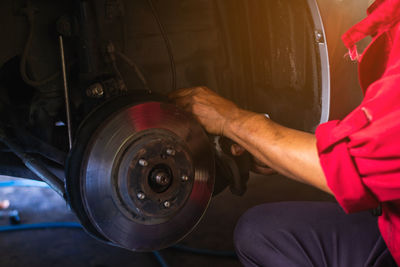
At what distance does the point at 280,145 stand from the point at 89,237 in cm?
94

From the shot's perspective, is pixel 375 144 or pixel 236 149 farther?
pixel 236 149

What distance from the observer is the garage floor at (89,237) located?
4.13ft

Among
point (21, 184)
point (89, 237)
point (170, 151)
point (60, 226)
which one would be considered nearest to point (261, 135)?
point (170, 151)

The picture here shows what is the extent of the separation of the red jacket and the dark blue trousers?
130 millimetres

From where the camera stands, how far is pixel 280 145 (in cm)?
70

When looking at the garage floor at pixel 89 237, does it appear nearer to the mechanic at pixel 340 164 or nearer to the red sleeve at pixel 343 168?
the mechanic at pixel 340 164

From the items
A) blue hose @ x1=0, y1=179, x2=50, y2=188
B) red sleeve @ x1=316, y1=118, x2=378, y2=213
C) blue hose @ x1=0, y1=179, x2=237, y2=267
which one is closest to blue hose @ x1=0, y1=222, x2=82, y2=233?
blue hose @ x1=0, y1=179, x2=237, y2=267

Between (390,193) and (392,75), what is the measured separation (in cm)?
16

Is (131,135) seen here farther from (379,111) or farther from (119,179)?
(379,111)

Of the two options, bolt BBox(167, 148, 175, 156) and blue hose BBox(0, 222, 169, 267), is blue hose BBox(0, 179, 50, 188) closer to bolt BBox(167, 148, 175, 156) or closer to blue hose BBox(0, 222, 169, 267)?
blue hose BBox(0, 222, 169, 267)

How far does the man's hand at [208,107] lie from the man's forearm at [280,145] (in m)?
0.02

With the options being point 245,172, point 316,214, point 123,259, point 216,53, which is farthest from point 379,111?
point 123,259

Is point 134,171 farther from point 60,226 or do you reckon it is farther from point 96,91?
point 60,226

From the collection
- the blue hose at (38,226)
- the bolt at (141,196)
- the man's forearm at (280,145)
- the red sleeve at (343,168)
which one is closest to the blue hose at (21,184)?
the blue hose at (38,226)
